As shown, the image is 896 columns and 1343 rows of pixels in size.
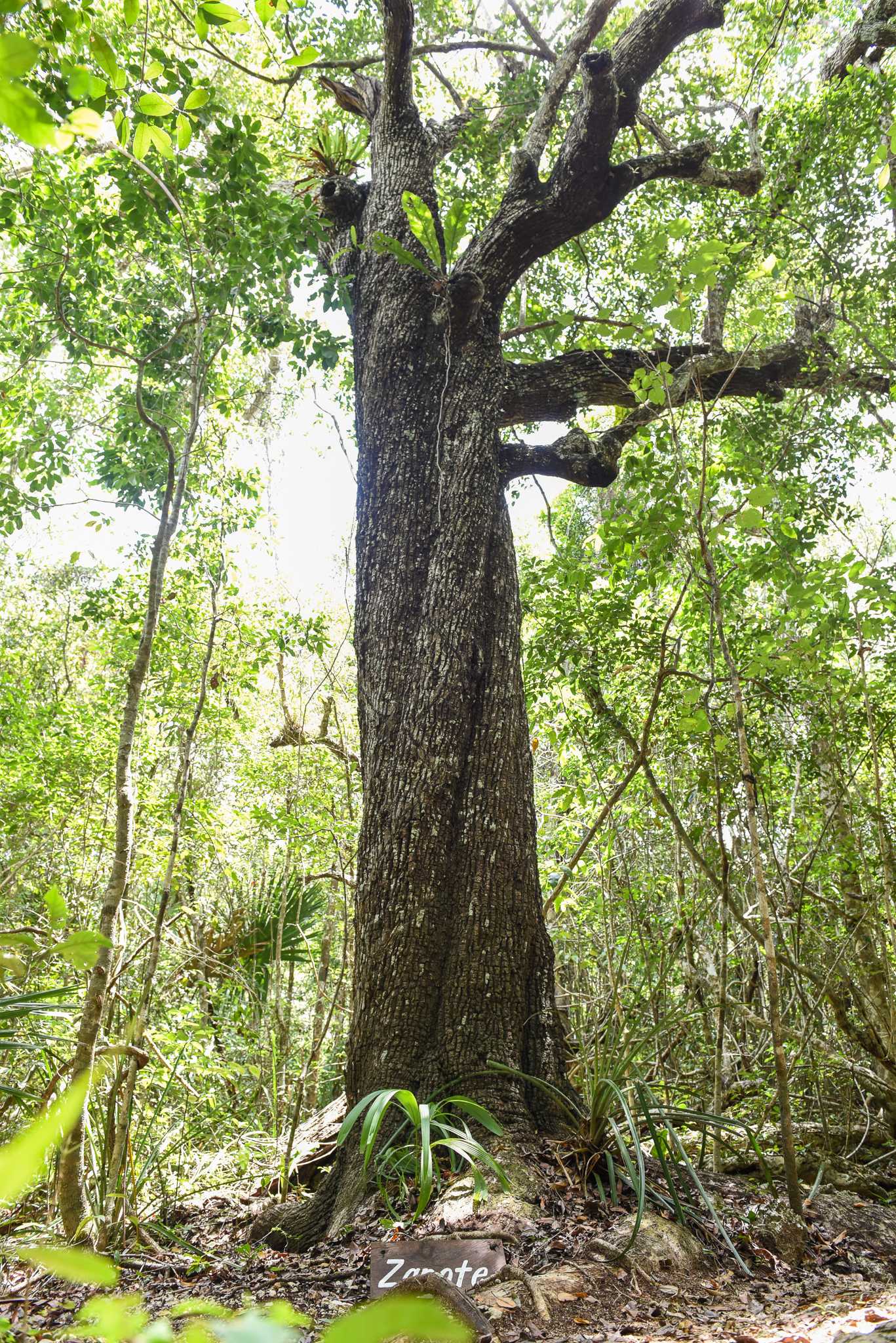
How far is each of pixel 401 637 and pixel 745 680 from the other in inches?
64.8

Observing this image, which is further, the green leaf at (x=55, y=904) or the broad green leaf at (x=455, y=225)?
the broad green leaf at (x=455, y=225)

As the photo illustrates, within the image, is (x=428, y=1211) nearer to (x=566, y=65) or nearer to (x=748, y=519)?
(x=748, y=519)

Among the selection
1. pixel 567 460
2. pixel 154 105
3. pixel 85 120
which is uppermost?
pixel 567 460

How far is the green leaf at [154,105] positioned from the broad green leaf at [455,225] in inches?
106

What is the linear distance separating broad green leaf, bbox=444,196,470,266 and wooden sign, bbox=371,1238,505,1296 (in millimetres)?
3694

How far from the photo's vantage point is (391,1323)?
305 mm

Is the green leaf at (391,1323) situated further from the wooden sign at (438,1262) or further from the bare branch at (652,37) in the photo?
the bare branch at (652,37)

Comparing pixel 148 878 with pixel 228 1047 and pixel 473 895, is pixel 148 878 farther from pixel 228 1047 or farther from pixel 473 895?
pixel 473 895

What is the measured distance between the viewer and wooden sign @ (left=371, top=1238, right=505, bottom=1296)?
74.0 inches

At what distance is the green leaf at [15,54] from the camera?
23.5 inches

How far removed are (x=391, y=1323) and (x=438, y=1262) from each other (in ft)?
6.42

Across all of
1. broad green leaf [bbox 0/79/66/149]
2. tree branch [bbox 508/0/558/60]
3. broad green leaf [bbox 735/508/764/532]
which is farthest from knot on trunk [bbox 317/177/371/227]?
broad green leaf [bbox 0/79/66/149]

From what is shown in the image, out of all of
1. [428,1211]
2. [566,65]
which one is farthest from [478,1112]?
[566,65]

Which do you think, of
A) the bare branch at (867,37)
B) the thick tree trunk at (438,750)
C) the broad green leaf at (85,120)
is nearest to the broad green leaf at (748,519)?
the thick tree trunk at (438,750)
